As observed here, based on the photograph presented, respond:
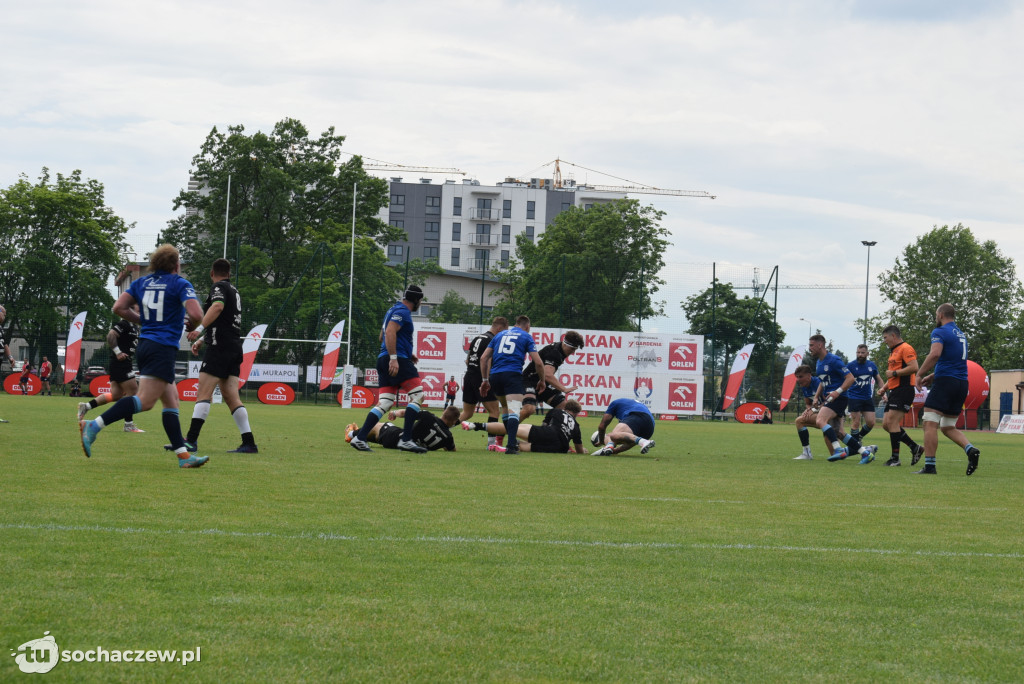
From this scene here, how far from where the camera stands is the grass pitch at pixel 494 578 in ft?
11.2

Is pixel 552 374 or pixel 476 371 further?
pixel 476 371

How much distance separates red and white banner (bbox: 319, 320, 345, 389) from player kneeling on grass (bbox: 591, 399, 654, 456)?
25414 millimetres

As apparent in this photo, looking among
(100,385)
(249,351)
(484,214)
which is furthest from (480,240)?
(100,385)

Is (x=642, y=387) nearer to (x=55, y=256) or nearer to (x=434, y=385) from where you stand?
(x=434, y=385)

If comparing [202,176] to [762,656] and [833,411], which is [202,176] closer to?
[833,411]

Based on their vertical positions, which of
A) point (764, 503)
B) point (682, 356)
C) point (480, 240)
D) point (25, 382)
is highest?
point (480, 240)

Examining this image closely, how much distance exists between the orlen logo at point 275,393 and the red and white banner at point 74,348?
7.03m

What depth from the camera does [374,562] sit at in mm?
4980

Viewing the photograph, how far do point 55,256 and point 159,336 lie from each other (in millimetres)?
43295

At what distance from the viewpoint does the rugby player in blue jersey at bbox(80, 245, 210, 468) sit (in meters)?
9.30

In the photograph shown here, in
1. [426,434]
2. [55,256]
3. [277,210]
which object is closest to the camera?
[426,434]

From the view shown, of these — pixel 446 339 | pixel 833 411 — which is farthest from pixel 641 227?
pixel 833 411

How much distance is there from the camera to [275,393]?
126ft

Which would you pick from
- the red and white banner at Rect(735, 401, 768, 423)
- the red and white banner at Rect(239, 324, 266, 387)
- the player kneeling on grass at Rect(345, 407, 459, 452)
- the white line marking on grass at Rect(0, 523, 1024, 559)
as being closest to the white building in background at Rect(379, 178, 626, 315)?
the red and white banner at Rect(735, 401, 768, 423)
